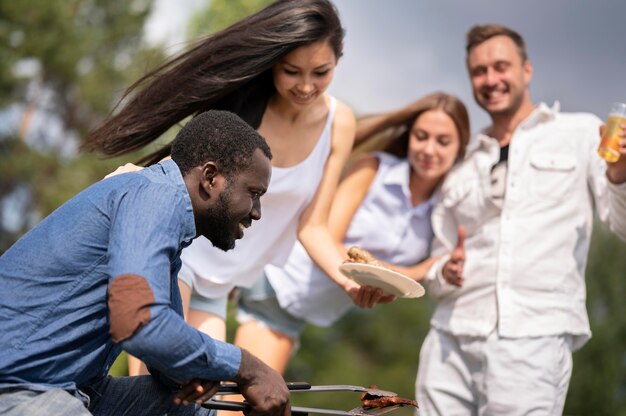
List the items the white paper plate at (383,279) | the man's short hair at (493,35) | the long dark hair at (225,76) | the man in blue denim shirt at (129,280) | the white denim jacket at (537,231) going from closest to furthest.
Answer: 1. the man in blue denim shirt at (129,280)
2. the white paper plate at (383,279)
3. the long dark hair at (225,76)
4. the white denim jacket at (537,231)
5. the man's short hair at (493,35)

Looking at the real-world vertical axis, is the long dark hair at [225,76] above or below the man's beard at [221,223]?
above

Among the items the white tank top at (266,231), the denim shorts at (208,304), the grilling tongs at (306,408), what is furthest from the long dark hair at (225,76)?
the grilling tongs at (306,408)

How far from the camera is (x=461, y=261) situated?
4.38 metres

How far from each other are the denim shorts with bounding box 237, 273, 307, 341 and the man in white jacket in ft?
2.22

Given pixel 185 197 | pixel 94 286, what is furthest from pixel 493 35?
pixel 94 286

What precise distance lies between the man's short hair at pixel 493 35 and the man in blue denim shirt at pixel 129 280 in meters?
2.28

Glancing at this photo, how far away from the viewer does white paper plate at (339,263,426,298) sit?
141 inches

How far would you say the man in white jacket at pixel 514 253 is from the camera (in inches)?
167

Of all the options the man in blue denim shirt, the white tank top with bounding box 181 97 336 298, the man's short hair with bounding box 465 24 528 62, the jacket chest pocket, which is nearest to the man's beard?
the man in blue denim shirt

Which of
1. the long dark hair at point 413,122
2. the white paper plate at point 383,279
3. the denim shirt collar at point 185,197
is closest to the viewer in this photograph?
the denim shirt collar at point 185,197

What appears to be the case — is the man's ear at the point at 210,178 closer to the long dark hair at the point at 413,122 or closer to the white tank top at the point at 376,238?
the white tank top at the point at 376,238

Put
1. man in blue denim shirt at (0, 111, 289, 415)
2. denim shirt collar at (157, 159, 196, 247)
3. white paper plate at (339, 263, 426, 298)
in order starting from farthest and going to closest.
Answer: white paper plate at (339, 263, 426, 298) → denim shirt collar at (157, 159, 196, 247) → man in blue denim shirt at (0, 111, 289, 415)

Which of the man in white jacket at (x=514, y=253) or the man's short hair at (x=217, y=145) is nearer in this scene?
the man's short hair at (x=217, y=145)

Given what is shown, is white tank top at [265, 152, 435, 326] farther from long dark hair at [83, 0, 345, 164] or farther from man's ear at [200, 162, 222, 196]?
man's ear at [200, 162, 222, 196]
